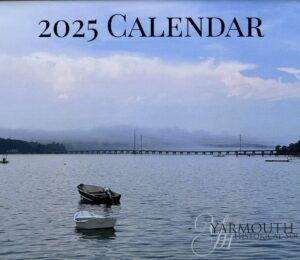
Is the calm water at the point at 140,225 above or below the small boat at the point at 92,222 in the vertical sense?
below

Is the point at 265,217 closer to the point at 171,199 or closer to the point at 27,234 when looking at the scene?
the point at 171,199

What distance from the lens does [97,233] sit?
2589cm

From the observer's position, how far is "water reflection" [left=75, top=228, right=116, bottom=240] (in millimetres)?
25172

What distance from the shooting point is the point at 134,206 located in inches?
1529

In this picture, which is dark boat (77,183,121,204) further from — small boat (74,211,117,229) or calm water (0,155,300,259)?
small boat (74,211,117,229)

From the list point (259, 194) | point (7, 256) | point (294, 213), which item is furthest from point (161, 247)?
point (259, 194)

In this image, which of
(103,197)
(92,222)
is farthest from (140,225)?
(103,197)

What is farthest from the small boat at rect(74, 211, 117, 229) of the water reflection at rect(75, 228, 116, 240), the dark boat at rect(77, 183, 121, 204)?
the dark boat at rect(77, 183, 121, 204)

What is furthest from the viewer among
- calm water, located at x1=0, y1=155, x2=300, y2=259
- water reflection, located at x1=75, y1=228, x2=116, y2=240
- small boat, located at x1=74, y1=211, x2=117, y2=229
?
small boat, located at x1=74, y1=211, x2=117, y2=229

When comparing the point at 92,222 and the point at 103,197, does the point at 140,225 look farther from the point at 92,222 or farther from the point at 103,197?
the point at 103,197

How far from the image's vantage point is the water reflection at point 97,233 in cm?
2517

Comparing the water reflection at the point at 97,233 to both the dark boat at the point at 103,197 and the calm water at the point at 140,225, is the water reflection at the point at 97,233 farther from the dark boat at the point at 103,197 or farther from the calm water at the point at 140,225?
the dark boat at the point at 103,197

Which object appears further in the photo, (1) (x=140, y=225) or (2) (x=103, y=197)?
(2) (x=103, y=197)

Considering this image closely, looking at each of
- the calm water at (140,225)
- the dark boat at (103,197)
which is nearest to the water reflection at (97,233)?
the calm water at (140,225)
